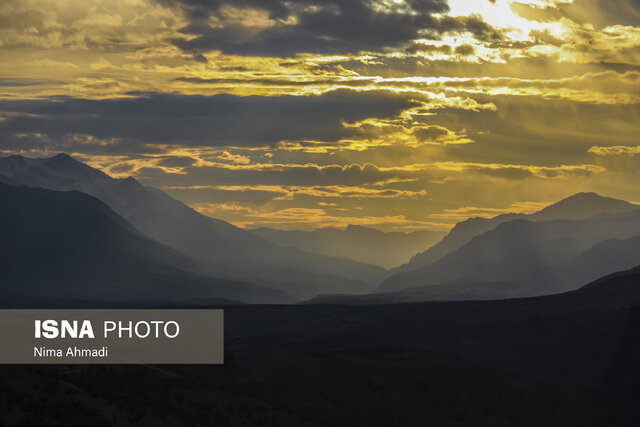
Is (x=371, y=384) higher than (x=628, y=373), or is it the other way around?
(x=371, y=384)

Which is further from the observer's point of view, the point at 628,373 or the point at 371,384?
the point at 628,373

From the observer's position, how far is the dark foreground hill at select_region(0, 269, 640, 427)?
64312 mm

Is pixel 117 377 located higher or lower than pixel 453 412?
higher

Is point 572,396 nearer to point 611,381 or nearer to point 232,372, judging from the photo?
point 611,381

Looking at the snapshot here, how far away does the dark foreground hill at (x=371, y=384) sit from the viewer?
64312 mm

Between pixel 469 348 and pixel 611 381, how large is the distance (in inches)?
1551

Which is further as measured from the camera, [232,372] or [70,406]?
[232,372]

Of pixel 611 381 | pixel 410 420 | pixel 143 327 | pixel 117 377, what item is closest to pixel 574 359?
pixel 611 381

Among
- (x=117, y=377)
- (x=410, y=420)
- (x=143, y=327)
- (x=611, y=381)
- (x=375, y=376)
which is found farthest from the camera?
(x=143, y=327)

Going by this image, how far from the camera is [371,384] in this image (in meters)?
93.1

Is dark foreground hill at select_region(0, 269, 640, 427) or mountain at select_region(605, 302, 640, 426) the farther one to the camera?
mountain at select_region(605, 302, 640, 426)

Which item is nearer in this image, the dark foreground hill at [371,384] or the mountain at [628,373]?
the dark foreground hill at [371,384]

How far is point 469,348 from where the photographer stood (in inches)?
5802

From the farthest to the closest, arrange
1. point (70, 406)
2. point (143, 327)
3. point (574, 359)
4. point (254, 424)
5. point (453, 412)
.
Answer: point (143, 327)
point (574, 359)
point (453, 412)
point (254, 424)
point (70, 406)
